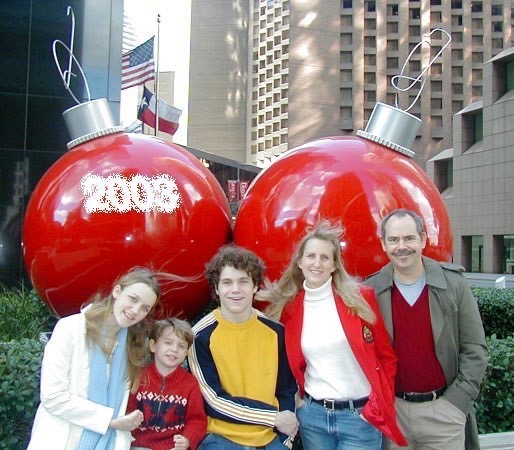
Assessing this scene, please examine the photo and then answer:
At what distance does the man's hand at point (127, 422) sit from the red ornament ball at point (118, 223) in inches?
62.3

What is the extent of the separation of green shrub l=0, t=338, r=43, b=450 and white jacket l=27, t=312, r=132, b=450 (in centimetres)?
90

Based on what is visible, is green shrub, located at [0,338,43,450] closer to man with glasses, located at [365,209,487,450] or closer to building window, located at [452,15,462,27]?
man with glasses, located at [365,209,487,450]

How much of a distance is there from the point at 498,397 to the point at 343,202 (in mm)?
1901

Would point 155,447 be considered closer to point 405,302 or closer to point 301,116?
point 405,302

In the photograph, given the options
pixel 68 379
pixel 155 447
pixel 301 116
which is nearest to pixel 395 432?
pixel 155 447

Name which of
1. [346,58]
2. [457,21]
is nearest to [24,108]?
[346,58]

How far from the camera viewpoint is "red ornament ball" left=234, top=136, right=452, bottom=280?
4.13m

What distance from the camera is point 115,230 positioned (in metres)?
4.24

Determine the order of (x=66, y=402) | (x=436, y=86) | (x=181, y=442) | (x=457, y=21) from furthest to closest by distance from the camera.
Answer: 1. (x=457, y=21)
2. (x=436, y=86)
3. (x=181, y=442)
4. (x=66, y=402)

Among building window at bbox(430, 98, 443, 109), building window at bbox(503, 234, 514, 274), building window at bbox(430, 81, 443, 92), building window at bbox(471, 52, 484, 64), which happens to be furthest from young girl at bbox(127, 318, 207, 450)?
building window at bbox(471, 52, 484, 64)

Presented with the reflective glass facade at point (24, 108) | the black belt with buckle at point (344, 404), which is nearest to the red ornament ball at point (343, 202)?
the black belt with buckle at point (344, 404)

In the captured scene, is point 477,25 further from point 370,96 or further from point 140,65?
point 140,65

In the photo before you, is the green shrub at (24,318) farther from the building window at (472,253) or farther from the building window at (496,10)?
the building window at (496,10)

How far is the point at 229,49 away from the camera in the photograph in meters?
72.2
